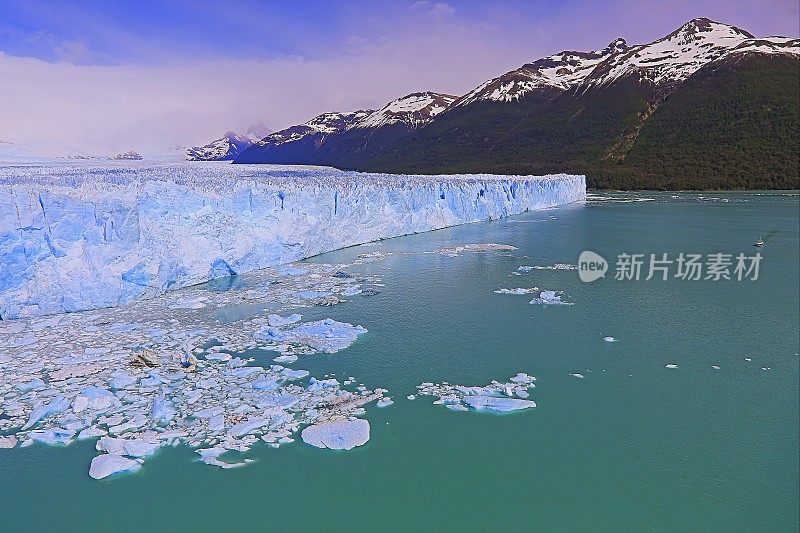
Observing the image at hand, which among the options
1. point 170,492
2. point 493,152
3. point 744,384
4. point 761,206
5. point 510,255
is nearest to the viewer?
point 170,492

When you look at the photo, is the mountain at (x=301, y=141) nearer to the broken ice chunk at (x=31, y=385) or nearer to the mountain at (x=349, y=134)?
the mountain at (x=349, y=134)

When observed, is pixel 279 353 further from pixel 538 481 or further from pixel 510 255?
pixel 510 255

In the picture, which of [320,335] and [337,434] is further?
[320,335]

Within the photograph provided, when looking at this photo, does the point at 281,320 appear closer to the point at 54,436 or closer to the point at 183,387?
the point at 183,387

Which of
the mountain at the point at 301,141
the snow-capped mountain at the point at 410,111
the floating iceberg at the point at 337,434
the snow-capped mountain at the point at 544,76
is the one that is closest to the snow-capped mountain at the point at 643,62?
the snow-capped mountain at the point at 544,76

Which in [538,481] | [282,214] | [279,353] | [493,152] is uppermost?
[493,152]

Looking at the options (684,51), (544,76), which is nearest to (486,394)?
(684,51)

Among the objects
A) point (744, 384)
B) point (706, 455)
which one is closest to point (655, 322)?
point (744, 384)
